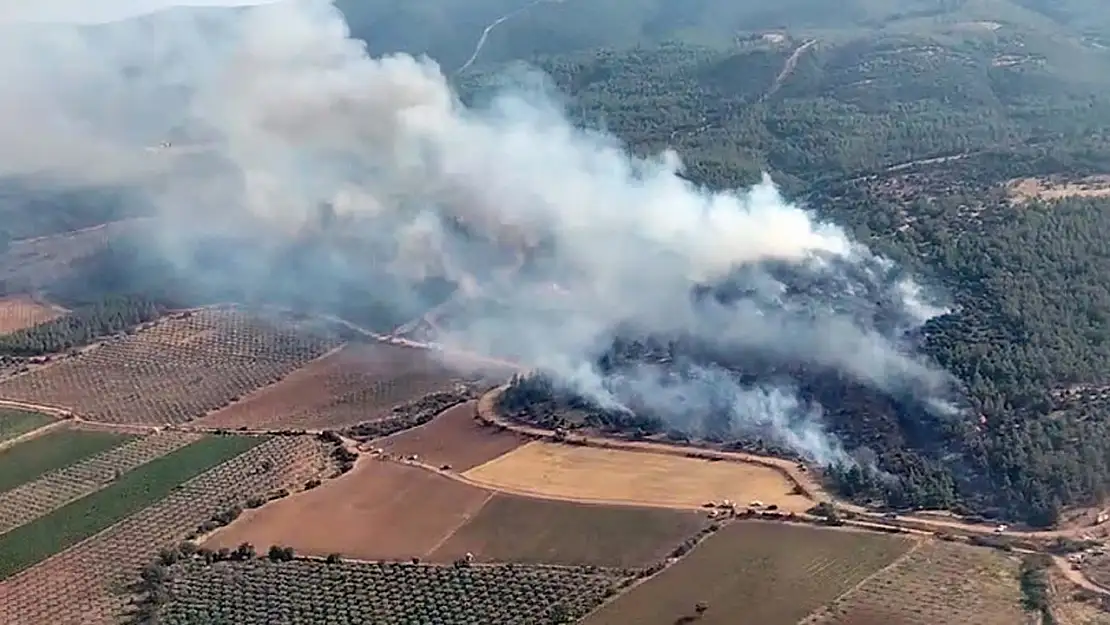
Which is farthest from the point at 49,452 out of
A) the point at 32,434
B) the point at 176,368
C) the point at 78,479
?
the point at 176,368

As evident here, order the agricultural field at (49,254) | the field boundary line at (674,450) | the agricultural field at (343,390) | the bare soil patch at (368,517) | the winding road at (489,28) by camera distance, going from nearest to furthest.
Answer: the bare soil patch at (368,517), the field boundary line at (674,450), the agricultural field at (343,390), the agricultural field at (49,254), the winding road at (489,28)

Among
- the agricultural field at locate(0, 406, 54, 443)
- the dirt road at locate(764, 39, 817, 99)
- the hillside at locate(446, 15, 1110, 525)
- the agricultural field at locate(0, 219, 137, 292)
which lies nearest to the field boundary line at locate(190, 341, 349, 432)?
the agricultural field at locate(0, 406, 54, 443)

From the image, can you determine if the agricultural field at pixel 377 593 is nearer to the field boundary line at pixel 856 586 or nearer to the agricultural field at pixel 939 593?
the field boundary line at pixel 856 586

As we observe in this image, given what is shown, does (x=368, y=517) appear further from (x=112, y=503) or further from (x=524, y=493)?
(x=112, y=503)

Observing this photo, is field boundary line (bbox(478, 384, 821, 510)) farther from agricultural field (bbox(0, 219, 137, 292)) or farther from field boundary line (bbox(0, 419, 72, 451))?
agricultural field (bbox(0, 219, 137, 292))

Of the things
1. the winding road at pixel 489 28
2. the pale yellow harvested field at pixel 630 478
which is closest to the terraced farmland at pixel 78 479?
the pale yellow harvested field at pixel 630 478

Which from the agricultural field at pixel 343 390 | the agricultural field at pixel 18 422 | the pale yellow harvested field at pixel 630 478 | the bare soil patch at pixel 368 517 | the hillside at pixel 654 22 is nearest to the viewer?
the bare soil patch at pixel 368 517
